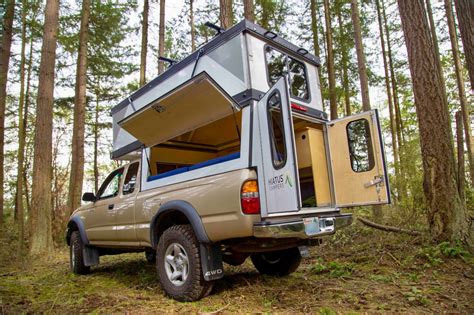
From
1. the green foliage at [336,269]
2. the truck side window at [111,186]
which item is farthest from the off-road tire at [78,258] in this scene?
the green foliage at [336,269]

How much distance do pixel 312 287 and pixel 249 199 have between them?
5.55ft

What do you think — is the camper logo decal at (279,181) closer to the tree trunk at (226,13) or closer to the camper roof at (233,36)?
the camper roof at (233,36)

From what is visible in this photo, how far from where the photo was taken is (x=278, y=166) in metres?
3.40

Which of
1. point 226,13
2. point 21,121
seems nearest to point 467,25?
point 226,13

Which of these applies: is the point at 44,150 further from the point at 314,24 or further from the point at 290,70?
the point at 314,24

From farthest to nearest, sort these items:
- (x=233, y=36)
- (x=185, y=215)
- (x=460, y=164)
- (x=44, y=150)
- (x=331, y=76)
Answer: (x=331, y=76), (x=44, y=150), (x=460, y=164), (x=233, y=36), (x=185, y=215)

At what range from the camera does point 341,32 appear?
1380 cm

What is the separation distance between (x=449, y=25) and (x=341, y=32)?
4355 millimetres

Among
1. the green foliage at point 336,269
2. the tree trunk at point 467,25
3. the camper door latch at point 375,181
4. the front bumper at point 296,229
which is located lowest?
the green foliage at point 336,269

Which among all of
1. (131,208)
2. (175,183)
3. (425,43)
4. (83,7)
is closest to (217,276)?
(175,183)

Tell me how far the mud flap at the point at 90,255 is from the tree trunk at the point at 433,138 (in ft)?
18.4

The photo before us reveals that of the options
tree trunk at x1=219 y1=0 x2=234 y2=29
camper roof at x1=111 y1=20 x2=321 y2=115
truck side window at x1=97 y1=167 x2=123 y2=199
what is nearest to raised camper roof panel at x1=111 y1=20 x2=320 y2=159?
camper roof at x1=111 y1=20 x2=321 y2=115

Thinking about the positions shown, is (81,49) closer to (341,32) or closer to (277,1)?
(277,1)

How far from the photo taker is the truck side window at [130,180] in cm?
515
